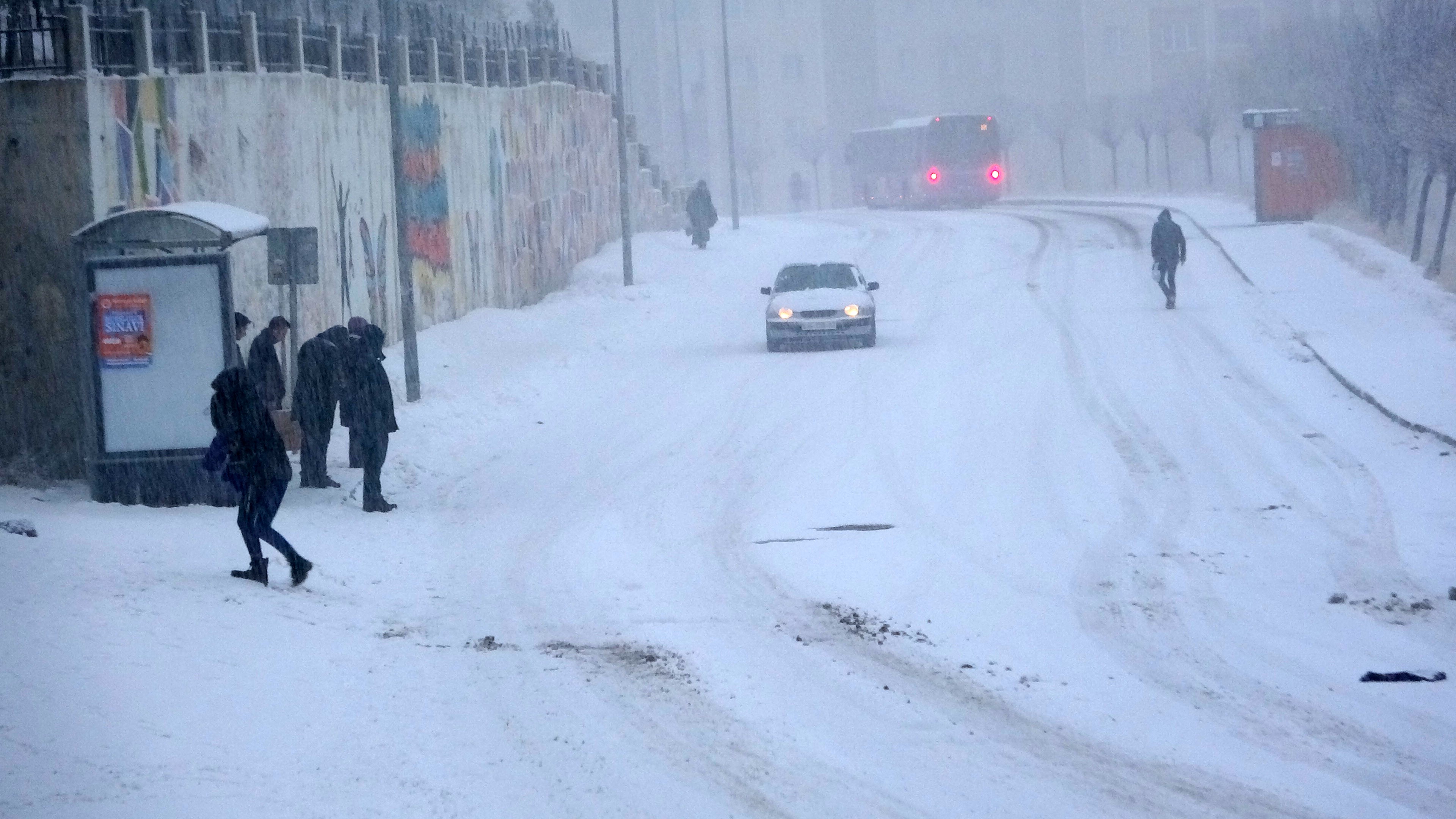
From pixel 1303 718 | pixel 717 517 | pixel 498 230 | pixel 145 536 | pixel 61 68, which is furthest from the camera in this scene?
pixel 498 230

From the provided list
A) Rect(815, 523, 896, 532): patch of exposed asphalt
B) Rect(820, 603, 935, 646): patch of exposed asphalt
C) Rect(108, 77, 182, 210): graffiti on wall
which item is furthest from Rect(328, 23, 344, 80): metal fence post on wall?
Rect(820, 603, 935, 646): patch of exposed asphalt

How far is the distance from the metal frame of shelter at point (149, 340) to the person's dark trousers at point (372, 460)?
50.0 inches

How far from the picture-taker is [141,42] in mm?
16312

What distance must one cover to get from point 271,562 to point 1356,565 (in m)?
7.78

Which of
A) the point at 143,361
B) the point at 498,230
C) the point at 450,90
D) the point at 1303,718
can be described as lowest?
the point at 1303,718

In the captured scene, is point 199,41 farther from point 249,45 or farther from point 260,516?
point 260,516

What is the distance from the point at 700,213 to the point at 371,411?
2646 centimetres

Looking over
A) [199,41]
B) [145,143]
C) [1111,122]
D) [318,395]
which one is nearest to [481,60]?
[199,41]

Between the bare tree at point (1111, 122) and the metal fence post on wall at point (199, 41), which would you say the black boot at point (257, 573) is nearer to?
the metal fence post on wall at point (199, 41)

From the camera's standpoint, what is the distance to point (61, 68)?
50.4ft

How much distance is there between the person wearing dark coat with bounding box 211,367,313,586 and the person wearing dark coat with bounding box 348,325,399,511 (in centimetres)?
305

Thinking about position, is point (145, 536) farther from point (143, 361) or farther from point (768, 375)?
point (768, 375)

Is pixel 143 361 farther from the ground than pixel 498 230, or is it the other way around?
pixel 498 230

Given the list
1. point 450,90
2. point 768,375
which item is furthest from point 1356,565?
point 450,90
